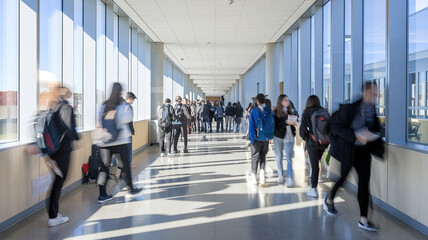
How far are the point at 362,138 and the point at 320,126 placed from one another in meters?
1.14

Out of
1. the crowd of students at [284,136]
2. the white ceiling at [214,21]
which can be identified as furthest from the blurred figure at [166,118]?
the crowd of students at [284,136]

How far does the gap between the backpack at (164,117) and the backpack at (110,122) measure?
4254 mm

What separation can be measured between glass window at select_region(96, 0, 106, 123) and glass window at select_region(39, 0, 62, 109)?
2.25m

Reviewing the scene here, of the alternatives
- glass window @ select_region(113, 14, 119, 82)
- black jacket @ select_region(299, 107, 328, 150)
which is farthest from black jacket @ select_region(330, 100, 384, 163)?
glass window @ select_region(113, 14, 119, 82)

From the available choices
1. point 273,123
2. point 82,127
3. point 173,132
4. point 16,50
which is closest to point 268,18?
point 173,132

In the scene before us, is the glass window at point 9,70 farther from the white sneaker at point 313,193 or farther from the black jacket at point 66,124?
the white sneaker at point 313,193

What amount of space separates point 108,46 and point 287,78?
259 inches

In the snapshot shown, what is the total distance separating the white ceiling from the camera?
→ 8.52 metres

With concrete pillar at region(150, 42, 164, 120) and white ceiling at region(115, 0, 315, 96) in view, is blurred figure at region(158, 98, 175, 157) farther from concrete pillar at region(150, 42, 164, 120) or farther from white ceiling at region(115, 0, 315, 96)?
concrete pillar at region(150, 42, 164, 120)

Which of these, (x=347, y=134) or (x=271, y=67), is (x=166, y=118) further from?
(x=271, y=67)

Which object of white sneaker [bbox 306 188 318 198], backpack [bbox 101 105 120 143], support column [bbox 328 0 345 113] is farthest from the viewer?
support column [bbox 328 0 345 113]

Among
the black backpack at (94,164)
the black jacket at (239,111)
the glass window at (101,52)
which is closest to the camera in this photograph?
the black backpack at (94,164)

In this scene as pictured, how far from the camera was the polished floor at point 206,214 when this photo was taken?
378 cm

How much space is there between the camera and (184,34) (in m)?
12.1
